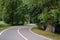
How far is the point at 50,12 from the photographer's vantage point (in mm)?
25812

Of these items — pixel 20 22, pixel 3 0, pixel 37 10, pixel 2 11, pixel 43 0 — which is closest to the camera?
pixel 43 0

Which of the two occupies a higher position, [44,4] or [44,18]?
[44,4]

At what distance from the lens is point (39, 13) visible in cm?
3447

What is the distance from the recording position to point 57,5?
2600 cm

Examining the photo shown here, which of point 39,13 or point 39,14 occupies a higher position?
point 39,13

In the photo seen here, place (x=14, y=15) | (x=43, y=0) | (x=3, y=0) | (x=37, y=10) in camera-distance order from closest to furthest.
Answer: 1. (x=43, y=0)
2. (x=37, y=10)
3. (x=3, y=0)
4. (x=14, y=15)

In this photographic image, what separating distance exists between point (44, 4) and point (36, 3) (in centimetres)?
109

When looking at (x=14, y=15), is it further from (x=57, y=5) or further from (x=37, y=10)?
(x=57, y=5)

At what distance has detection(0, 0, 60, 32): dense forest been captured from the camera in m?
26.0

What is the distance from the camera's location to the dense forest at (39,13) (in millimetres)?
26036

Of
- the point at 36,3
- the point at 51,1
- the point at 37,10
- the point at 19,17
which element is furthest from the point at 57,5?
the point at 19,17

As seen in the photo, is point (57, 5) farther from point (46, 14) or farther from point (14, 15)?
point (14, 15)

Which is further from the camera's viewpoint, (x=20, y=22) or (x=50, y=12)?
(x=20, y=22)

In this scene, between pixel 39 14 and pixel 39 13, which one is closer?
pixel 39 14
